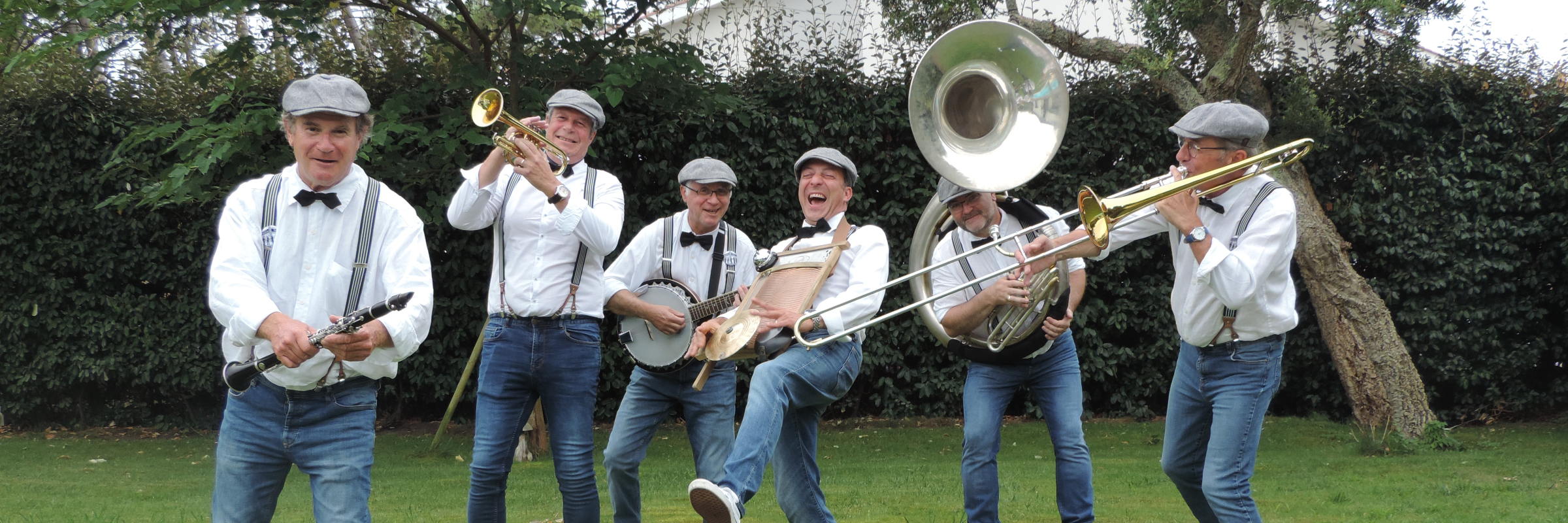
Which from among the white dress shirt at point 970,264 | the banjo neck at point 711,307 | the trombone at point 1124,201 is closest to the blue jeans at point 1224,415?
the trombone at point 1124,201

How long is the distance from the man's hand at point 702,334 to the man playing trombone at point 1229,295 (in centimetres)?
172

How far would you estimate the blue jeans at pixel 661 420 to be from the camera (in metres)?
4.67

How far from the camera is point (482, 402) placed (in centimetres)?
435

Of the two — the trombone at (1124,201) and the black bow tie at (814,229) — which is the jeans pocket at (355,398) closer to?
the trombone at (1124,201)

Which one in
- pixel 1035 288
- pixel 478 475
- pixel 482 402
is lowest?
pixel 478 475

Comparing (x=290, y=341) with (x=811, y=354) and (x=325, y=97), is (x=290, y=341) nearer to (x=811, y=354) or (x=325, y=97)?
(x=325, y=97)

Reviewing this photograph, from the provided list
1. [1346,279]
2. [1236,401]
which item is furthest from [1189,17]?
[1236,401]

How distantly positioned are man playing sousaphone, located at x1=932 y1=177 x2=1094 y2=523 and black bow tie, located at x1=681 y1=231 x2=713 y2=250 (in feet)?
3.27

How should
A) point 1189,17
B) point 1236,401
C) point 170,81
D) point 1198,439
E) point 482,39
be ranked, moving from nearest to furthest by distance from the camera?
point 1236,401, point 1198,439, point 482,39, point 1189,17, point 170,81

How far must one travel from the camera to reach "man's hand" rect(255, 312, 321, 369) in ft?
9.41

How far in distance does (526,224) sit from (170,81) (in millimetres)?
6674

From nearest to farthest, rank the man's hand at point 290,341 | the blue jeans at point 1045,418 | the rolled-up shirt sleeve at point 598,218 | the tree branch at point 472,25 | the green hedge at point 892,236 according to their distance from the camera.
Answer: the man's hand at point 290,341, the rolled-up shirt sleeve at point 598,218, the blue jeans at point 1045,418, the tree branch at point 472,25, the green hedge at point 892,236

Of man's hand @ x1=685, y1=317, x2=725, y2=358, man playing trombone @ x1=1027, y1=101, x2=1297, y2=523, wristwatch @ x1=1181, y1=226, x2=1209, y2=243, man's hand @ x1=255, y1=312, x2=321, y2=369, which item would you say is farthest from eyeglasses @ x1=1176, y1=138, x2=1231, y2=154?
man's hand @ x1=255, y1=312, x2=321, y2=369

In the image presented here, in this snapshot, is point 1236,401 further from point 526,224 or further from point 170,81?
point 170,81
